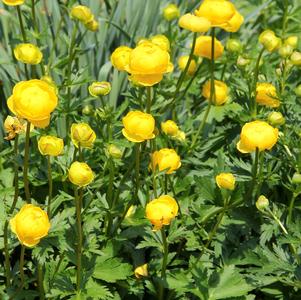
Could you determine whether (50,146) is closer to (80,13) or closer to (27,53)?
(27,53)

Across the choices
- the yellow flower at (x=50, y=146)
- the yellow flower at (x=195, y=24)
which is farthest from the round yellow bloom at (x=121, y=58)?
the yellow flower at (x=50, y=146)

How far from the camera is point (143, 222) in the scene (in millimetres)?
1553

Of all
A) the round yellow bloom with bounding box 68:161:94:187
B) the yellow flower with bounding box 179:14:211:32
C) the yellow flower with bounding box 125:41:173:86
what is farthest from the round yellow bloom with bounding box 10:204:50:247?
the yellow flower with bounding box 179:14:211:32

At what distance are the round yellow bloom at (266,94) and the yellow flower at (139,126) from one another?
46cm

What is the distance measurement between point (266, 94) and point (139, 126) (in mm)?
491

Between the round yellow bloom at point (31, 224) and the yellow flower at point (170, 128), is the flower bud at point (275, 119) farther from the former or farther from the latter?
the round yellow bloom at point (31, 224)

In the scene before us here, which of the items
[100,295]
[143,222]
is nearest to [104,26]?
[143,222]

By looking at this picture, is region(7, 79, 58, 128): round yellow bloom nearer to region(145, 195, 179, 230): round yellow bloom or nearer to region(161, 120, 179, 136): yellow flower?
region(145, 195, 179, 230): round yellow bloom

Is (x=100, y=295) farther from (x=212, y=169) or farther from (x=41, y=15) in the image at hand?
(x=41, y=15)

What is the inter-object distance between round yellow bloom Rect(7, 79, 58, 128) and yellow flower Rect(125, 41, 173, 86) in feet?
0.60

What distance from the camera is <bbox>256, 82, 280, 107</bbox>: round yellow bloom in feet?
5.46

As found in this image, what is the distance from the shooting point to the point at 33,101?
1168 mm

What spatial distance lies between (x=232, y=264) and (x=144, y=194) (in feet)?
0.89

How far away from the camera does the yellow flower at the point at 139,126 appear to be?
1.29 m
